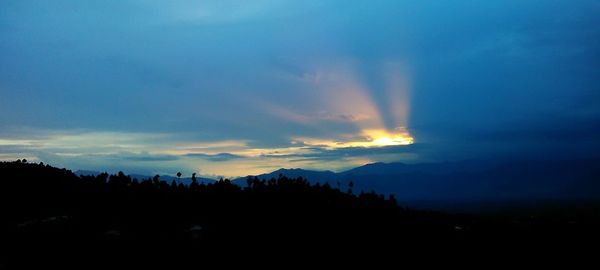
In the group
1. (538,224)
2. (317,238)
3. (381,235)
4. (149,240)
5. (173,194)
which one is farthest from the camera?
(538,224)

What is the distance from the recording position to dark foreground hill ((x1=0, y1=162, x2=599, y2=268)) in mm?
28969

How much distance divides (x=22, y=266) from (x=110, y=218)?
7491 mm

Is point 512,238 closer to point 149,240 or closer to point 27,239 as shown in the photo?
point 149,240

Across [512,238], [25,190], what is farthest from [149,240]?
[512,238]

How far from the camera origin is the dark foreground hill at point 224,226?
28969 mm

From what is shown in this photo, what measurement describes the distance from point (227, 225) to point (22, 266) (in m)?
11.4

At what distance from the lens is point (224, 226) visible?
1271 inches

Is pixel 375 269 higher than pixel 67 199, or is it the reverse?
pixel 67 199

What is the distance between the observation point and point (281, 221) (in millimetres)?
33469

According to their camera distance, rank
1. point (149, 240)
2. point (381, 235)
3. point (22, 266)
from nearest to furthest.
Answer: point (22, 266)
point (149, 240)
point (381, 235)

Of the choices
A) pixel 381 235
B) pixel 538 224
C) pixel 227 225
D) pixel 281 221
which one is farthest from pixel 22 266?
pixel 538 224

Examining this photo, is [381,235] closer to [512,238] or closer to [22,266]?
[512,238]

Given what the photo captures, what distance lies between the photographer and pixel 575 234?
136 feet

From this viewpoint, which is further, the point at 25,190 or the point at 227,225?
the point at 25,190
